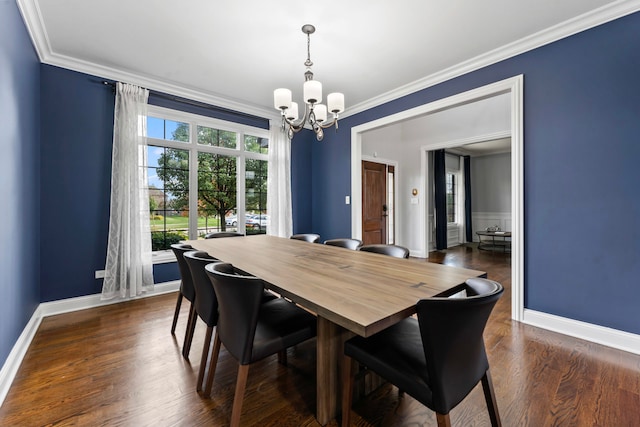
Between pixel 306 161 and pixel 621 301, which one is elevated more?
pixel 306 161

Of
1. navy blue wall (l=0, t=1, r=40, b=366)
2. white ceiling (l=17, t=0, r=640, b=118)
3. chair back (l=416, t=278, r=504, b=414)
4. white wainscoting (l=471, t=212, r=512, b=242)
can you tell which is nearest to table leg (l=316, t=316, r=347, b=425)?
chair back (l=416, t=278, r=504, b=414)

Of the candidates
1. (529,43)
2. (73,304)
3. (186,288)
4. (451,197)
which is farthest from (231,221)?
→ (451,197)

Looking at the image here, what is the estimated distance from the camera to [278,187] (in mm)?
4512

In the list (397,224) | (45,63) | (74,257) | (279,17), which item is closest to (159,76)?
(45,63)

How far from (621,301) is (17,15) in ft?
17.1

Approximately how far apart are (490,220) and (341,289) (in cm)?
817

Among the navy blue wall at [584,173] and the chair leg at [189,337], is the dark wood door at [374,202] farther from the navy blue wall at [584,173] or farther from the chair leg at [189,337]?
the chair leg at [189,337]

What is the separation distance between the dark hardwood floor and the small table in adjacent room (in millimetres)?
4605

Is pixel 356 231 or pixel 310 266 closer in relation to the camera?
pixel 310 266

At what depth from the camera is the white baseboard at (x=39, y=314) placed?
1727 mm

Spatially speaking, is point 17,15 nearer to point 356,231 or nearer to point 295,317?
point 295,317

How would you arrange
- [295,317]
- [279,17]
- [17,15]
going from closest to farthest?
1. [295,317]
2. [17,15]
3. [279,17]

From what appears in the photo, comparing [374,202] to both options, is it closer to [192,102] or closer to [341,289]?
[192,102]

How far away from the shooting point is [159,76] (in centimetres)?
333
